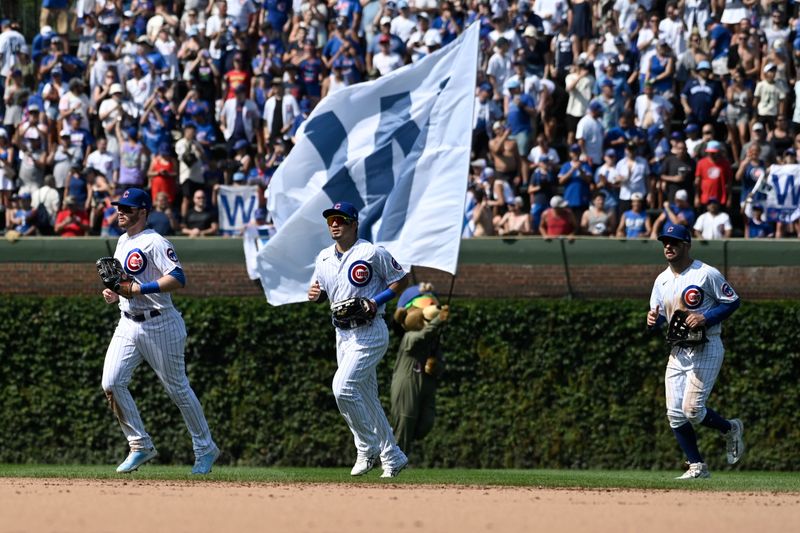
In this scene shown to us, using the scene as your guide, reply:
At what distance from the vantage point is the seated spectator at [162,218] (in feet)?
58.5

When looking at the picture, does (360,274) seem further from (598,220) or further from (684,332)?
(598,220)

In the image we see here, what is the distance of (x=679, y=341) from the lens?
1145 cm

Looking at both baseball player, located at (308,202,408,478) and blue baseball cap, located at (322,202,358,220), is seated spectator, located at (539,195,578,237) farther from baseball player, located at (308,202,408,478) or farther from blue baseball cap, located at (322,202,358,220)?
blue baseball cap, located at (322,202,358,220)

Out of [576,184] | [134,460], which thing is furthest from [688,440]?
[576,184]

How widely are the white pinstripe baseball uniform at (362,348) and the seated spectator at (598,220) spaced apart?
6.93m

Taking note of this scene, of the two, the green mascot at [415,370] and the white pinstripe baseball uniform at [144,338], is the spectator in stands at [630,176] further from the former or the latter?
the white pinstripe baseball uniform at [144,338]

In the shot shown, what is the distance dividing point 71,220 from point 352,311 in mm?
8782

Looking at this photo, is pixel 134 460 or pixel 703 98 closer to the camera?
pixel 134 460

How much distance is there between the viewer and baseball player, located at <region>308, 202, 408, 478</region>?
414 inches

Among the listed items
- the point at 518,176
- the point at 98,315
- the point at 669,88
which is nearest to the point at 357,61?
the point at 518,176

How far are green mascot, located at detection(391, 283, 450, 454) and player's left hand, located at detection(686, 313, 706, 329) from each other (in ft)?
9.72

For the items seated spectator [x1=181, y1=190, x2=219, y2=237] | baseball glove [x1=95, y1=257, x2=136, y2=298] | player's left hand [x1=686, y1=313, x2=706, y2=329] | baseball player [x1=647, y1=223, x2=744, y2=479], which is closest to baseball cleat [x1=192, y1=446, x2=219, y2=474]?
baseball glove [x1=95, y1=257, x2=136, y2=298]

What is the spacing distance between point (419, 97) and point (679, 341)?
3.59 m

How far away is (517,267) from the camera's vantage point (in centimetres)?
1622
